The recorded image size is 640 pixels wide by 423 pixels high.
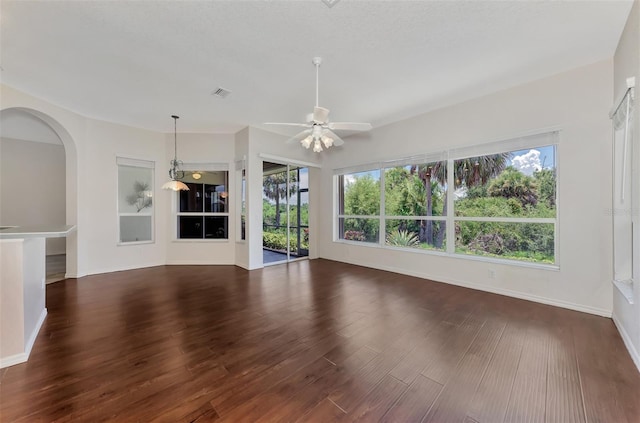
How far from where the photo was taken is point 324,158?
639 centimetres

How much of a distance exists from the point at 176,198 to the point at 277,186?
2.29 metres

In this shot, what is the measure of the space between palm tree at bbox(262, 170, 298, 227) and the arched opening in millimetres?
4145

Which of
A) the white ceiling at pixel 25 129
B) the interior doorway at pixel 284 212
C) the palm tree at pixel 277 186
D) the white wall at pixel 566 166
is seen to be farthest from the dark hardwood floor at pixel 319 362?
the white ceiling at pixel 25 129

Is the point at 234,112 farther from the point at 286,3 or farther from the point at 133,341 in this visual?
the point at 133,341

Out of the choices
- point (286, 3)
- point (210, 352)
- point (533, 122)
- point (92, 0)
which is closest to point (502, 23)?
point (533, 122)

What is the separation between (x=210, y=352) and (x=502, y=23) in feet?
13.2

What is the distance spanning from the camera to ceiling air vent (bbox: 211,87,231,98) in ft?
11.9

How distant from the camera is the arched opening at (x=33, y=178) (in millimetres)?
5465

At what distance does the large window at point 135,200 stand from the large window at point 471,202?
186 inches

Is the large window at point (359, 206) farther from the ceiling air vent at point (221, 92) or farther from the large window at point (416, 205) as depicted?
the ceiling air vent at point (221, 92)

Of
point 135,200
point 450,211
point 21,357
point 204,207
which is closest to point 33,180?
point 135,200

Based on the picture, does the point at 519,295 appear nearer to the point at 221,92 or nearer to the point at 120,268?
the point at 221,92

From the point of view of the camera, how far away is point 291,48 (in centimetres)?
270

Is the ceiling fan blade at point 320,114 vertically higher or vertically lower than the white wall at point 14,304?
higher
